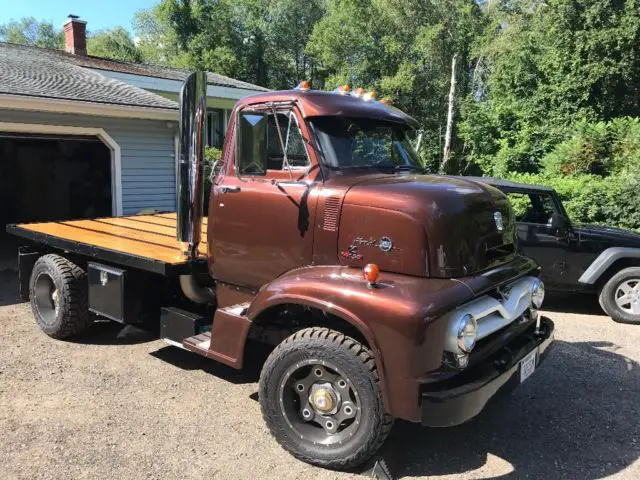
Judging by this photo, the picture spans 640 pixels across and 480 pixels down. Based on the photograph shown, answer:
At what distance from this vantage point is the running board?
3.91 m

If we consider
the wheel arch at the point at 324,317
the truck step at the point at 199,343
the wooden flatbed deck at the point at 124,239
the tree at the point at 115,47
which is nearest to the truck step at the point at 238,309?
the wheel arch at the point at 324,317

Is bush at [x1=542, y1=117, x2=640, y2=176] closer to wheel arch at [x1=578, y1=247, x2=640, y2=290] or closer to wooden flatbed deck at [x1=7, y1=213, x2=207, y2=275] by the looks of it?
wheel arch at [x1=578, y1=247, x2=640, y2=290]

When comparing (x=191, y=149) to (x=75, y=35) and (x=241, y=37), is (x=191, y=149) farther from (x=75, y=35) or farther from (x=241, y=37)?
(x=241, y=37)

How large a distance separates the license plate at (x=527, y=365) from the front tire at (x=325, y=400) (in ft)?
3.46

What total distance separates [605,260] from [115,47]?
156ft

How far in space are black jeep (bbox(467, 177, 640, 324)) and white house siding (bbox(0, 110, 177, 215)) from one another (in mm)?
6976

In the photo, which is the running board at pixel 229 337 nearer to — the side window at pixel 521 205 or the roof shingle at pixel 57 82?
the side window at pixel 521 205

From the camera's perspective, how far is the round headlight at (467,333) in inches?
124

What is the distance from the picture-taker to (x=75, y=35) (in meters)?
17.9

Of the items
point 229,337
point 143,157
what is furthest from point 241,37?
point 229,337

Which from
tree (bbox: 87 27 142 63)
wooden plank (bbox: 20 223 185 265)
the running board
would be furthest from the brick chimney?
tree (bbox: 87 27 142 63)

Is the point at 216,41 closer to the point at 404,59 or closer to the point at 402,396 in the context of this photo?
the point at 404,59

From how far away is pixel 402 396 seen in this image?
3.11m

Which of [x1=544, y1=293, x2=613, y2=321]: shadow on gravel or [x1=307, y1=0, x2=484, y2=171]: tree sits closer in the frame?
[x1=544, y1=293, x2=613, y2=321]: shadow on gravel
